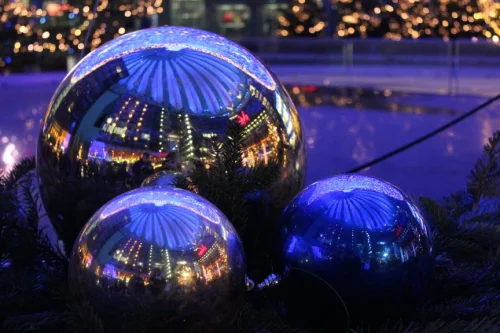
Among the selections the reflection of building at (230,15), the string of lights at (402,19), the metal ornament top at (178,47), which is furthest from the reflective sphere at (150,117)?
the reflection of building at (230,15)

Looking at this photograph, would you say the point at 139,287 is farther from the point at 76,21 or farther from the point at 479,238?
the point at 76,21

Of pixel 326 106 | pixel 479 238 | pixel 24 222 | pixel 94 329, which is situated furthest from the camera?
pixel 326 106

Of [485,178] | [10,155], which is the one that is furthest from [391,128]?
[485,178]

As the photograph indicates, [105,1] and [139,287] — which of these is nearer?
[139,287]

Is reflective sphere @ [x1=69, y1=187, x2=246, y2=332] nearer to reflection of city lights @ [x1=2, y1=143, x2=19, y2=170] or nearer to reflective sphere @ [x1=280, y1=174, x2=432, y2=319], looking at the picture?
reflective sphere @ [x1=280, y1=174, x2=432, y2=319]

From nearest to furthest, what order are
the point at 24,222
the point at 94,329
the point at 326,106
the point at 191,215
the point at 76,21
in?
1. the point at 94,329
2. the point at 191,215
3. the point at 24,222
4. the point at 326,106
5. the point at 76,21

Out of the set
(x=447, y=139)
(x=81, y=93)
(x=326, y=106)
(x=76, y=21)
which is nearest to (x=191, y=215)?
(x=81, y=93)

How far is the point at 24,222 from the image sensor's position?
188 centimetres

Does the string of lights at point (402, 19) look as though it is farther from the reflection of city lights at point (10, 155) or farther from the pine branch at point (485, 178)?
the pine branch at point (485, 178)

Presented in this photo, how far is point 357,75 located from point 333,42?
642 mm

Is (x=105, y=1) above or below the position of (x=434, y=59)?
above

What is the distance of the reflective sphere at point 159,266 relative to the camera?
4.07 ft

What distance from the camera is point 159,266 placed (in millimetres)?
1238

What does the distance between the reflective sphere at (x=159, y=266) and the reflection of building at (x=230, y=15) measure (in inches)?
608
